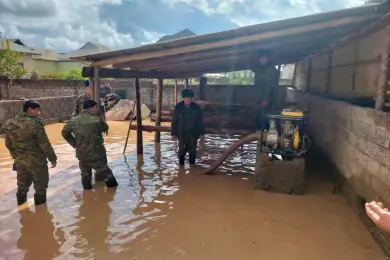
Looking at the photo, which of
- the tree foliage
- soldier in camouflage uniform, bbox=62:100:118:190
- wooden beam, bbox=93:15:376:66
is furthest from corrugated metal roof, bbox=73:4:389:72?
the tree foliage

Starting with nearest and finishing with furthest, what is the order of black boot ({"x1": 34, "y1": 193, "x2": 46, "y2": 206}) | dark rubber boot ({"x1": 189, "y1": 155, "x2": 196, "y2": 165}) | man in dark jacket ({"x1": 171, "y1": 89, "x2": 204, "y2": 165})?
black boot ({"x1": 34, "y1": 193, "x2": 46, "y2": 206})
man in dark jacket ({"x1": 171, "y1": 89, "x2": 204, "y2": 165})
dark rubber boot ({"x1": 189, "y1": 155, "x2": 196, "y2": 165})

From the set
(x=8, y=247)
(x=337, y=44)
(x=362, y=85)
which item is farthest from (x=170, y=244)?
(x=337, y=44)

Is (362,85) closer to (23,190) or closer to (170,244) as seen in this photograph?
(170,244)

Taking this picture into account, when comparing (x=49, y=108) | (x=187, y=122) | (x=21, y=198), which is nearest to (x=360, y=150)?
(x=187, y=122)

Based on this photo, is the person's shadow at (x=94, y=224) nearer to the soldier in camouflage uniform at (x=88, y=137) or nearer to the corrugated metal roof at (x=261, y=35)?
the soldier in camouflage uniform at (x=88, y=137)

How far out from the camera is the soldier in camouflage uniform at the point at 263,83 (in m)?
7.55

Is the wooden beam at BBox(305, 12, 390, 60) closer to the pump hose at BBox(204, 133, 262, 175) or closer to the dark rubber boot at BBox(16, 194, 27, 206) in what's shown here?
the pump hose at BBox(204, 133, 262, 175)

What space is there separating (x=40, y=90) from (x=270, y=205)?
16.4m

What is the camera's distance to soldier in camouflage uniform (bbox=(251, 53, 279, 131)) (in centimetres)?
755

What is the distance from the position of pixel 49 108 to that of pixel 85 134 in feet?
29.8

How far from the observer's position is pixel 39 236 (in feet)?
13.0

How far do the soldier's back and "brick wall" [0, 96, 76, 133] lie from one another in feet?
22.2

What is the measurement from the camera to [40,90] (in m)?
17.9

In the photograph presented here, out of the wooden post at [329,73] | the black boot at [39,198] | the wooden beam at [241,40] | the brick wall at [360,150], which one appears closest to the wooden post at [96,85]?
the wooden beam at [241,40]
